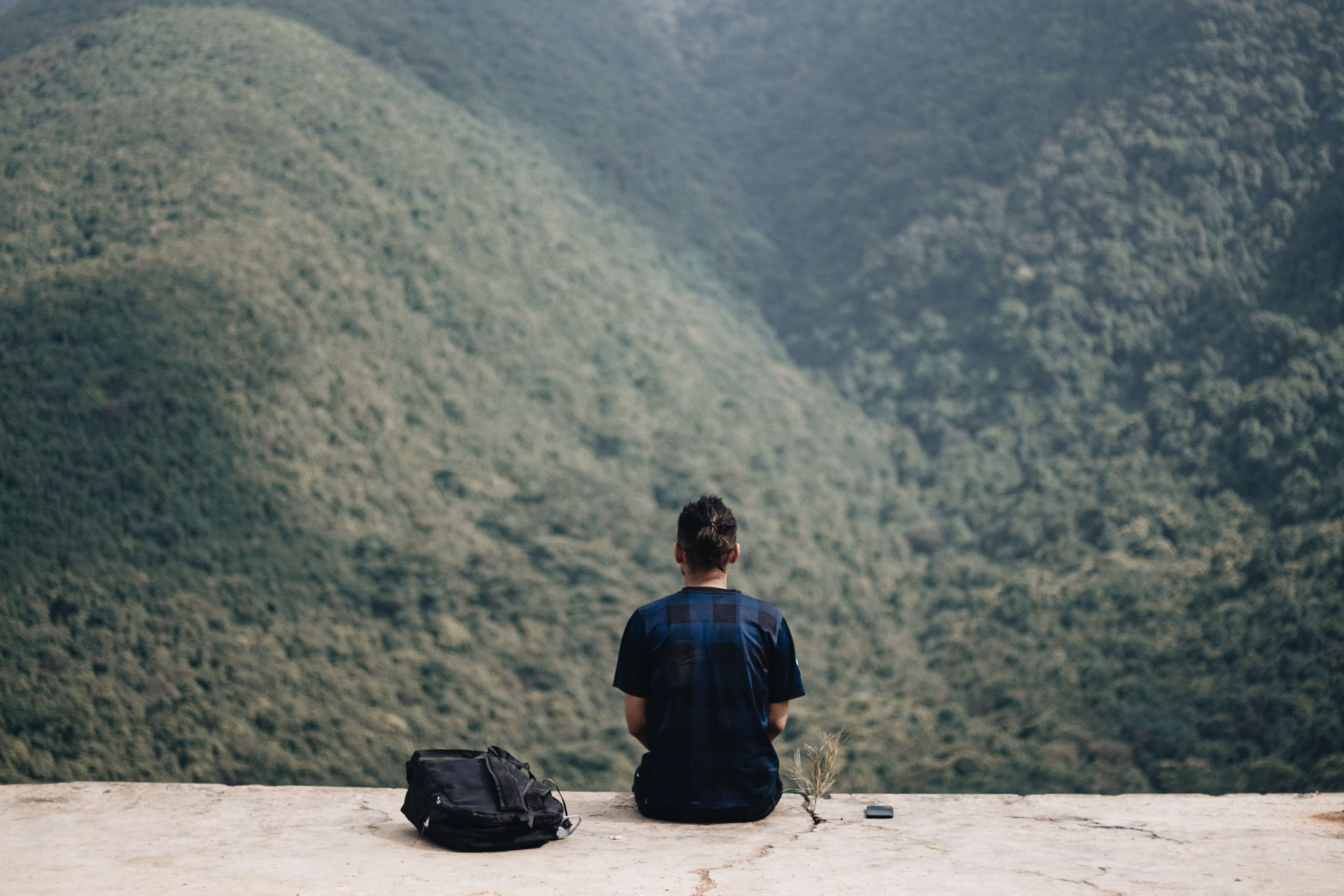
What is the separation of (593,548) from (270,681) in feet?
13.9

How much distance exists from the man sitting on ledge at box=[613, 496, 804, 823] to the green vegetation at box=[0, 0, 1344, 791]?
7.98 metres

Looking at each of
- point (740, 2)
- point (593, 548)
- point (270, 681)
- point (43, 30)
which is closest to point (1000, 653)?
point (593, 548)

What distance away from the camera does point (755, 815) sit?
10.4ft

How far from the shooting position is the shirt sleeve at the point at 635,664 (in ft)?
9.93

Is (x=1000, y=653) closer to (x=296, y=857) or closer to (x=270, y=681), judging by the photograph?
(x=270, y=681)

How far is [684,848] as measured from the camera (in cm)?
285

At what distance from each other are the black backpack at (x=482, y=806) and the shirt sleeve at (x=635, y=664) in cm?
37

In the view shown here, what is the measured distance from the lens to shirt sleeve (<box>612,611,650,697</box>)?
303 cm

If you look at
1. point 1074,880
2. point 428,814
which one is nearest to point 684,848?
point 428,814

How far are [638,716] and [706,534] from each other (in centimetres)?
55

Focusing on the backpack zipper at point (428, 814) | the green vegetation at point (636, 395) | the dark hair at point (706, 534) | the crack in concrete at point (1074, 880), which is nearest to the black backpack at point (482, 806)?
the backpack zipper at point (428, 814)

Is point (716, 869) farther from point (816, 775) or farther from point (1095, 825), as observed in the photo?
point (1095, 825)

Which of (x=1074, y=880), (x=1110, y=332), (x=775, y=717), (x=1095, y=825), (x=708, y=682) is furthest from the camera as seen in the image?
(x=1110, y=332)

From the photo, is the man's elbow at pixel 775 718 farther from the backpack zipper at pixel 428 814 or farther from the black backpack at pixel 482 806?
the backpack zipper at pixel 428 814
